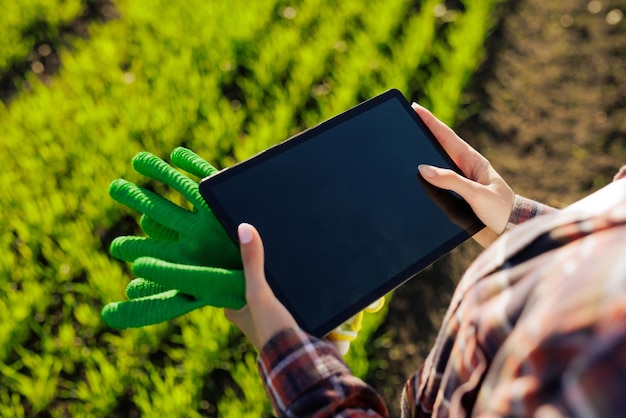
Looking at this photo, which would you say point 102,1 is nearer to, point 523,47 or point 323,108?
point 323,108

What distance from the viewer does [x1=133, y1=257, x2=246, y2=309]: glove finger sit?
82 cm

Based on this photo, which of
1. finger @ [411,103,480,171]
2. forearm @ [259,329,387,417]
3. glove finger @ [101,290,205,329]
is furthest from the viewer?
finger @ [411,103,480,171]

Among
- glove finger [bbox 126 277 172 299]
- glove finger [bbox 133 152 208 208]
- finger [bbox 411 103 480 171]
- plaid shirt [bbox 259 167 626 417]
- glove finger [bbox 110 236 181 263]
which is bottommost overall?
plaid shirt [bbox 259 167 626 417]

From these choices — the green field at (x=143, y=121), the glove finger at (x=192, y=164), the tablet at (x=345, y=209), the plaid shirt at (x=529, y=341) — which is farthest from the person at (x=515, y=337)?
the green field at (x=143, y=121)

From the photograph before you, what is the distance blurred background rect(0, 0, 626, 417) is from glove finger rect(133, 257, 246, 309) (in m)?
0.73

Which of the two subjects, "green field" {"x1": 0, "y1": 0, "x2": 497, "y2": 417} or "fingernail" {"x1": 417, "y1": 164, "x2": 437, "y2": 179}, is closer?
"fingernail" {"x1": 417, "y1": 164, "x2": 437, "y2": 179}

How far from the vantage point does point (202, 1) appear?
266 centimetres

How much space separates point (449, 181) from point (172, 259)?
56 centimetres

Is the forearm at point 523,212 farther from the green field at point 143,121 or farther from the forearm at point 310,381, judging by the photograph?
the green field at point 143,121

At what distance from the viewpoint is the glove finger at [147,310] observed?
0.87 metres

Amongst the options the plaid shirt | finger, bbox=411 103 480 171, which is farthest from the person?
finger, bbox=411 103 480 171

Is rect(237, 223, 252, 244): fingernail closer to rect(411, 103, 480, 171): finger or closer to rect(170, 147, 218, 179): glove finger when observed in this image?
rect(170, 147, 218, 179): glove finger

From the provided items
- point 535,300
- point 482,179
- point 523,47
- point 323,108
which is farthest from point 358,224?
point 523,47

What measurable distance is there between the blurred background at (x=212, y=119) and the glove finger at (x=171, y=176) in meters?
0.69
